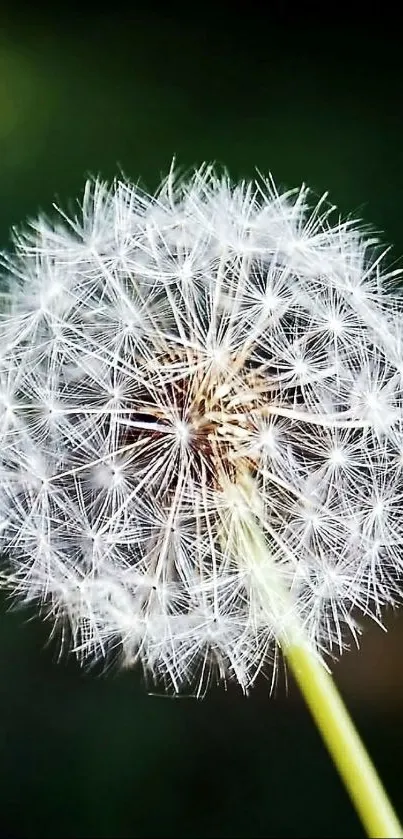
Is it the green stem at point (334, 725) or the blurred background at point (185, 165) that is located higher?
the blurred background at point (185, 165)

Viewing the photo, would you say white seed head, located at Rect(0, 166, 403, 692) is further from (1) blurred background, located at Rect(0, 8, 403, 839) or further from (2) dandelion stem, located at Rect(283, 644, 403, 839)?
(1) blurred background, located at Rect(0, 8, 403, 839)

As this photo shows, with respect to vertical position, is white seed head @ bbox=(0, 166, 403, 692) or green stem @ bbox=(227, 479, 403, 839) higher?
white seed head @ bbox=(0, 166, 403, 692)

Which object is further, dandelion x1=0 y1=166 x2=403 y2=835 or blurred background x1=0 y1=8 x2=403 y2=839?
blurred background x1=0 y1=8 x2=403 y2=839

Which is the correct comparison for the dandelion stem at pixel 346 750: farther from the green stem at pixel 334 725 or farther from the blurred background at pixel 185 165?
the blurred background at pixel 185 165

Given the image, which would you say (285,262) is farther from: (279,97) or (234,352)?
(279,97)

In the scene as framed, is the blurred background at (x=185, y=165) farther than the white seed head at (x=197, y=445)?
Yes

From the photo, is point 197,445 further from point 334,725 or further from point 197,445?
point 334,725

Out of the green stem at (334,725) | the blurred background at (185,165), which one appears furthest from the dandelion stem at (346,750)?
the blurred background at (185,165)

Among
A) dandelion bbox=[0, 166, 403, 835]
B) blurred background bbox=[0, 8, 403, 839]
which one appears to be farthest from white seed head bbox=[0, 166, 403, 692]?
blurred background bbox=[0, 8, 403, 839]

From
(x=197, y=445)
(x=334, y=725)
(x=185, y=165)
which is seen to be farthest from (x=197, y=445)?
(x=185, y=165)
